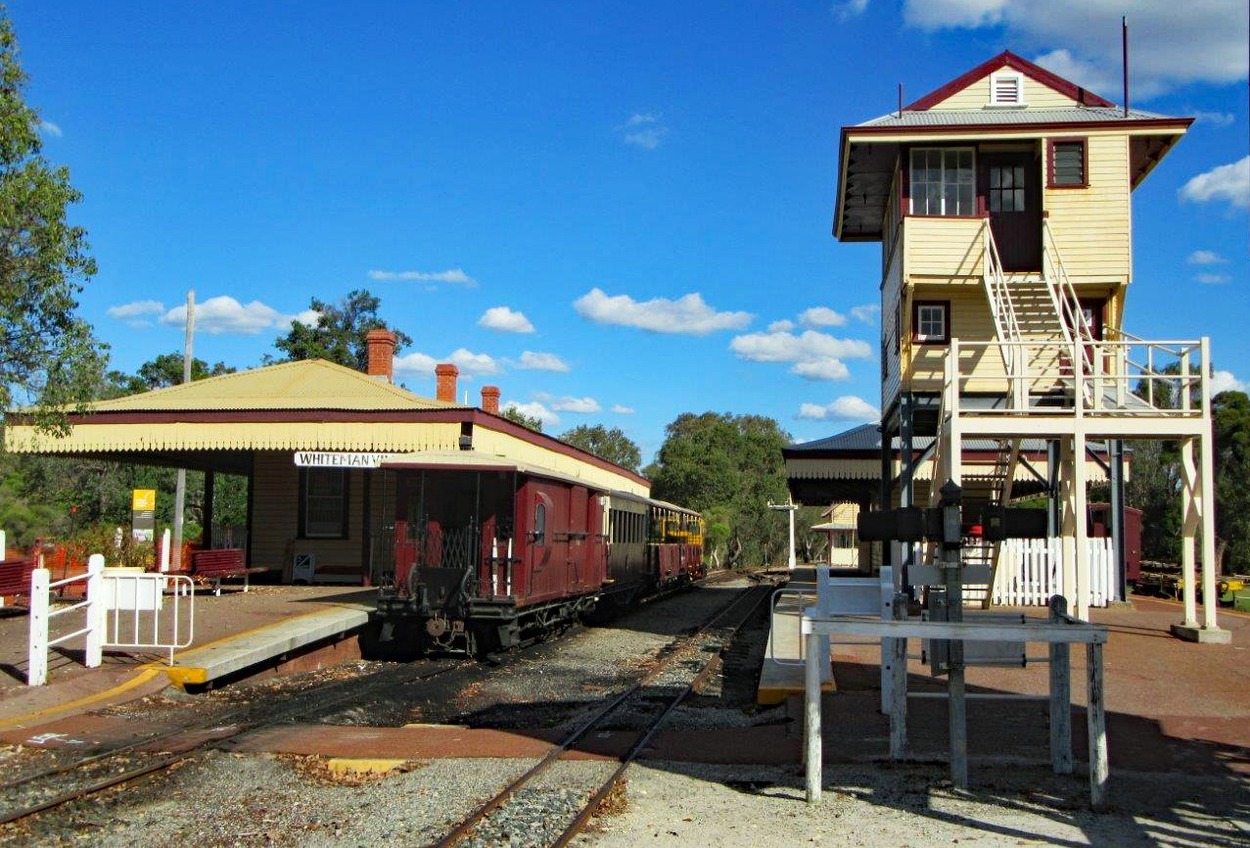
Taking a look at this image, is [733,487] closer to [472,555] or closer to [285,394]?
[285,394]

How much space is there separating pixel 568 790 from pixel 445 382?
21.5 meters

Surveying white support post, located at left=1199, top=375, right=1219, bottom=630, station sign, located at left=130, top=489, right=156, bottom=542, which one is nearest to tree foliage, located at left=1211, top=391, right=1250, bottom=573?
white support post, located at left=1199, top=375, right=1219, bottom=630

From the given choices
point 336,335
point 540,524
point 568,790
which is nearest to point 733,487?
point 336,335

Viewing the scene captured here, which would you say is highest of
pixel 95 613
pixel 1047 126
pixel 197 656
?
pixel 1047 126

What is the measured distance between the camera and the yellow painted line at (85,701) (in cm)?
946

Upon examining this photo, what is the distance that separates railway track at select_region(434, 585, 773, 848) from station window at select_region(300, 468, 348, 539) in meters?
12.2

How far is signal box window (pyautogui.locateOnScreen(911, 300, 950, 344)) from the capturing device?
64.4ft

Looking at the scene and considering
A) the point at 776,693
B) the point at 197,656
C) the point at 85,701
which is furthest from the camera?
the point at 197,656

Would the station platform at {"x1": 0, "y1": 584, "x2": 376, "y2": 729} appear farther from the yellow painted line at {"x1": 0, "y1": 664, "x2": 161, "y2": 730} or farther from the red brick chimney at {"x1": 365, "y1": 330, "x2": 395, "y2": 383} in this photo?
the red brick chimney at {"x1": 365, "y1": 330, "x2": 395, "y2": 383}

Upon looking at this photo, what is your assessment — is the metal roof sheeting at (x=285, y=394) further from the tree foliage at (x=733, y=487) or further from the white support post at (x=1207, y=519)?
the tree foliage at (x=733, y=487)

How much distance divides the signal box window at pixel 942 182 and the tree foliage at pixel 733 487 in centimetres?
4369

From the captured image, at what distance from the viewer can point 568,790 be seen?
24.2ft

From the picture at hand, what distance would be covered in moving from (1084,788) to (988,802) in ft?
2.74

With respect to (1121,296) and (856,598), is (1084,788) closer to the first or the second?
(856,598)
